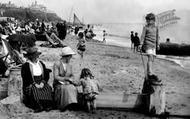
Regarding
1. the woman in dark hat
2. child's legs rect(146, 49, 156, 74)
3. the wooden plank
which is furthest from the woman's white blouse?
child's legs rect(146, 49, 156, 74)

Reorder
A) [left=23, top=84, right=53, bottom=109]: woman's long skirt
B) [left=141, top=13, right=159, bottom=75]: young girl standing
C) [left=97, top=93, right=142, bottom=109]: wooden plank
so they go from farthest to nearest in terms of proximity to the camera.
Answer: [left=141, top=13, right=159, bottom=75]: young girl standing, [left=97, top=93, right=142, bottom=109]: wooden plank, [left=23, top=84, right=53, bottom=109]: woman's long skirt

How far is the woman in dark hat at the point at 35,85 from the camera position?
7.07 m

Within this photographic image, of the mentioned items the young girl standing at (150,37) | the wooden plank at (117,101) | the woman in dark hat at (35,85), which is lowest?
the wooden plank at (117,101)

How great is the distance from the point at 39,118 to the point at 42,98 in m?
0.43

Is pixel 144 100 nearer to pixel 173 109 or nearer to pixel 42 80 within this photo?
pixel 173 109

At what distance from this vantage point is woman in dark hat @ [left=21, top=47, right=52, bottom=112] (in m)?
7.07

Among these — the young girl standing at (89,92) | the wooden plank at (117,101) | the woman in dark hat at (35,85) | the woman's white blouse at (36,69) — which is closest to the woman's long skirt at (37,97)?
the woman in dark hat at (35,85)

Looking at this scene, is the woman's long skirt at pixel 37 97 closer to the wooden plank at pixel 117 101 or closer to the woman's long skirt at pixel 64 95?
the woman's long skirt at pixel 64 95

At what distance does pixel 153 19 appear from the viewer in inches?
364

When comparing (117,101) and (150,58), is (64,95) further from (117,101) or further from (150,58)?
(150,58)

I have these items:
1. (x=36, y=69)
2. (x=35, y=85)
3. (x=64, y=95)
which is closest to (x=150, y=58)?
(x=64, y=95)

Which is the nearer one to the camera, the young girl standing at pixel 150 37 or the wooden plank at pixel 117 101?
the wooden plank at pixel 117 101

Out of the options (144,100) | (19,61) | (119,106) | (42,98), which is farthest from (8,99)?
(19,61)

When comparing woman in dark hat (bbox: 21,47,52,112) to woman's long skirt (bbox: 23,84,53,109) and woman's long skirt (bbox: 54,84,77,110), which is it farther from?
woman's long skirt (bbox: 54,84,77,110)
